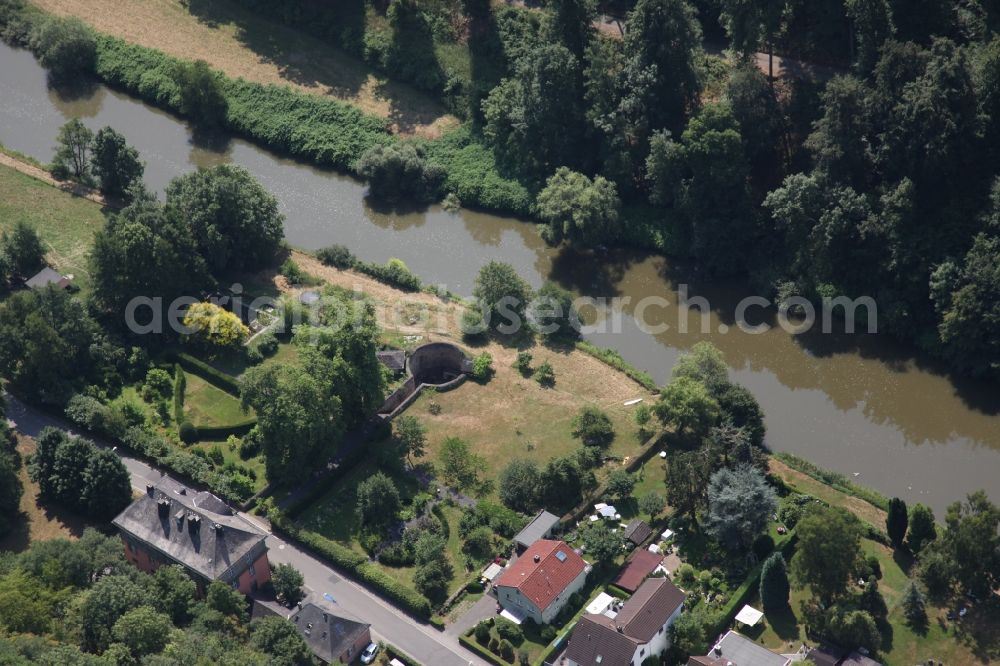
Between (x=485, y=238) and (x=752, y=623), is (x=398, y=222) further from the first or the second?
(x=752, y=623)

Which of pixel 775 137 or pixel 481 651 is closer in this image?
pixel 481 651

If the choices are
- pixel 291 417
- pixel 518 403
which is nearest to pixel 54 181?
pixel 291 417

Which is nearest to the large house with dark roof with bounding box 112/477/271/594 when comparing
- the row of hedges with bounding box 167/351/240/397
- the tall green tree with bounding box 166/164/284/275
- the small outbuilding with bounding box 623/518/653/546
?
the row of hedges with bounding box 167/351/240/397

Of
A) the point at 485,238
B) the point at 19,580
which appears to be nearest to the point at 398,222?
the point at 485,238

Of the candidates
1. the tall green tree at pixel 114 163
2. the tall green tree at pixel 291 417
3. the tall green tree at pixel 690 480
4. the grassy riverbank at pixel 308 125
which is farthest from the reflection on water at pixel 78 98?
the tall green tree at pixel 690 480

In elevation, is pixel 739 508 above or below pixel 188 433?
above

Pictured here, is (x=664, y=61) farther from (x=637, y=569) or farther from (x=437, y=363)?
(x=637, y=569)
